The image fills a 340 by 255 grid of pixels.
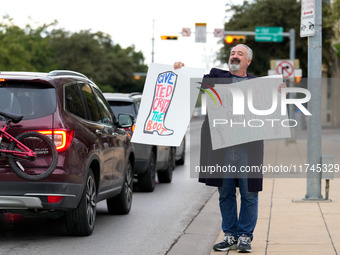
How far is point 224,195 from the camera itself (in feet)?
25.8

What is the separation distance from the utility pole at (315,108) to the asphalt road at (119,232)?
1.71 meters

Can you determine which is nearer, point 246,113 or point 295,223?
point 246,113

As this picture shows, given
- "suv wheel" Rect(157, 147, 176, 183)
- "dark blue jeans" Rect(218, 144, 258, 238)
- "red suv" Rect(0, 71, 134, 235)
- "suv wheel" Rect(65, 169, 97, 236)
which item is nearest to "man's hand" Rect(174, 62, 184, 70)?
"dark blue jeans" Rect(218, 144, 258, 238)

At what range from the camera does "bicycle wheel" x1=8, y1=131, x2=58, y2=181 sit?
320 inches

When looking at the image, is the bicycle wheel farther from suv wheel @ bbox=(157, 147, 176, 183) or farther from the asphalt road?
suv wheel @ bbox=(157, 147, 176, 183)

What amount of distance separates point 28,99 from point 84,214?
135cm

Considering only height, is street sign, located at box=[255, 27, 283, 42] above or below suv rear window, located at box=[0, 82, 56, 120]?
above

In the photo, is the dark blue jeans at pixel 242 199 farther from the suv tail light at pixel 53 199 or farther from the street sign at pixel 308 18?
→ the street sign at pixel 308 18

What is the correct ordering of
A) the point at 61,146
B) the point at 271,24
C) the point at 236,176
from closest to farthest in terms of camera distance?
the point at 236,176 < the point at 61,146 < the point at 271,24

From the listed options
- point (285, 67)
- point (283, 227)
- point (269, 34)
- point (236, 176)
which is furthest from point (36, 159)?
point (269, 34)

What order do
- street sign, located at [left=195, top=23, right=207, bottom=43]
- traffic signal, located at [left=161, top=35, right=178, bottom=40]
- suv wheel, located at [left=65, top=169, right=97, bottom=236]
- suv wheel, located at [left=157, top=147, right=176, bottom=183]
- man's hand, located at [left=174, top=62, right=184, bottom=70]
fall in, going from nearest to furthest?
1. man's hand, located at [left=174, top=62, right=184, bottom=70]
2. suv wheel, located at [left=65, top=169, right=97, bottom=236]
3. suv wheel, located at [left=157, top=147, right=176, bottom=183]
4. traffic signal, located at [left=161, top=35, right=178, bottom=40]
5. street sign, located at [left=195, top=23, right=207, bottom=43]

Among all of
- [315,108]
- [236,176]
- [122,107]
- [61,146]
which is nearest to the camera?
[236,176]

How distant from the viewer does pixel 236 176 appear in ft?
25.5

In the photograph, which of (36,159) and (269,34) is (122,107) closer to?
(36,159)
